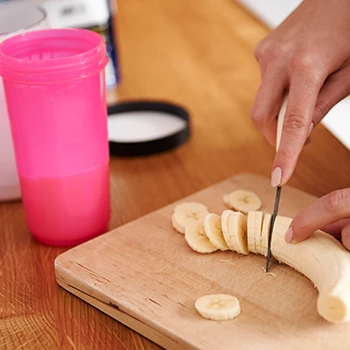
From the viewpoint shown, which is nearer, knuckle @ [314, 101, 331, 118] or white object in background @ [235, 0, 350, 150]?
knuckle @ [314, 101, 331, 118]

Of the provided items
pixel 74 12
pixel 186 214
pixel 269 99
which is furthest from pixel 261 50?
pixel 74 12

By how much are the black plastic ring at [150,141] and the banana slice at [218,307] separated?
0.60m

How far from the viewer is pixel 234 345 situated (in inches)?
34.2

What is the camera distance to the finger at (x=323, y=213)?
0.98 metres

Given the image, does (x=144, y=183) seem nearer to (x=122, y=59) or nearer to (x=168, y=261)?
(x=168, y=261)

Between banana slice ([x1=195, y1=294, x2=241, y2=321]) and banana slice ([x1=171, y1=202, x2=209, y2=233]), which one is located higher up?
banana slice ([x1=195, y1=294, x2=241, y2=321])

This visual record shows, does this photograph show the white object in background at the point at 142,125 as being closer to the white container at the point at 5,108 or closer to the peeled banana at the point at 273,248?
the white container at the point at 5,108

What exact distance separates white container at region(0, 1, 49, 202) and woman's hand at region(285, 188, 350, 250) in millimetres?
577

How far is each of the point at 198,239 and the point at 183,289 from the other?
0.13 meters

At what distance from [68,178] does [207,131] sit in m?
0.60

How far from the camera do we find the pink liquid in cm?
111

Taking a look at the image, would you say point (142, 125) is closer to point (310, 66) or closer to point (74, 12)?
point (74, 12)

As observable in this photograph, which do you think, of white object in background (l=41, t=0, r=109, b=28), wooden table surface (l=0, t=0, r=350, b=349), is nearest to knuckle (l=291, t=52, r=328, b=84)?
wooden table surface (l=0, t=0, r=350, b=349)

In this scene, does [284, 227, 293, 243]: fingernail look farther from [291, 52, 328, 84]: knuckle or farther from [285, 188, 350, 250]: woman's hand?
[291, 52, 328, 84]: knuckle
